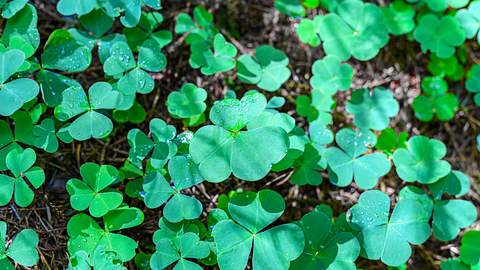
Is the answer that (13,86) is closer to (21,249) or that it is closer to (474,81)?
(21,249)

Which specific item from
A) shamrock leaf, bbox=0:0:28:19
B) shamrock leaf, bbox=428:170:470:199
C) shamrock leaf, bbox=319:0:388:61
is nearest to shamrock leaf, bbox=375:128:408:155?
shamrock leaf, bbox=428:170:470:199

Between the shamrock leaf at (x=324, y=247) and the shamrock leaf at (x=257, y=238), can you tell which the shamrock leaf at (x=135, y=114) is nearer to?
the shamrock leaf at (x=257, y=238)

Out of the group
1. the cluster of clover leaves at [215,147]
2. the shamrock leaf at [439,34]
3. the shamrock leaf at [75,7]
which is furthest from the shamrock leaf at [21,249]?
the shamrock leaf at [439,34]

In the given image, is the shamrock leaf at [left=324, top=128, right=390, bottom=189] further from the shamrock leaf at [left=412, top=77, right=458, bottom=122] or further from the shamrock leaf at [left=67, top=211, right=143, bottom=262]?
the shamrock leaf at [left=67, top=211, right=143, bottom=262]

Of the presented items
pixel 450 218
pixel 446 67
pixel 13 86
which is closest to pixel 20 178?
pixel 13 86

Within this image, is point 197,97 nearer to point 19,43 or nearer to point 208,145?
point 208,145

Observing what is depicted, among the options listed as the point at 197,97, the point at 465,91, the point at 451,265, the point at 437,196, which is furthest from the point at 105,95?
the point at 465,91
